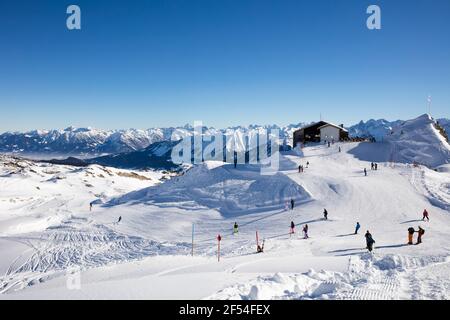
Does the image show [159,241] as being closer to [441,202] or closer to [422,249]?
[422,249]

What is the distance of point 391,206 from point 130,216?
95.0ft

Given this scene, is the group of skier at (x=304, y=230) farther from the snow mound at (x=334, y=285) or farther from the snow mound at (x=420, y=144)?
the snow mound at (x=420, y=144)

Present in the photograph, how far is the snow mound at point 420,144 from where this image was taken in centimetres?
5878

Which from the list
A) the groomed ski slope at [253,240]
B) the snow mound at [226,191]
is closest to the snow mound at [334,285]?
the groomed ski slope at [253,240]

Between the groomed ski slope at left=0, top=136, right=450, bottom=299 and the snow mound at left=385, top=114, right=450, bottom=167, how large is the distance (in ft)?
17.6

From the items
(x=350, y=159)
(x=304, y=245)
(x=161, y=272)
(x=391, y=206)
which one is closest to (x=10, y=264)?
(x=161, y=272)

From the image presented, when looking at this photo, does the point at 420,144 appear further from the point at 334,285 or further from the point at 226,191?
the point at 334,285

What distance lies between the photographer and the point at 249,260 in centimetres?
1972

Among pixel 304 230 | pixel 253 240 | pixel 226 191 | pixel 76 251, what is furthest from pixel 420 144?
pixel 76 251

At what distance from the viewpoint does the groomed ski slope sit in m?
12.9

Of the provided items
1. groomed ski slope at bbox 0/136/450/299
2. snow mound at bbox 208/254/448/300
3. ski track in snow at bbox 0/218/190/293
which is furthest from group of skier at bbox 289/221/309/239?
snow mound at bbox 208/254/448/300

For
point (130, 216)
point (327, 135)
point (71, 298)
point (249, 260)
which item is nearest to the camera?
Answer: point (71, 298)

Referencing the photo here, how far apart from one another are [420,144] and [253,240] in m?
49.9

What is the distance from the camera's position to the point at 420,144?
6353cm
